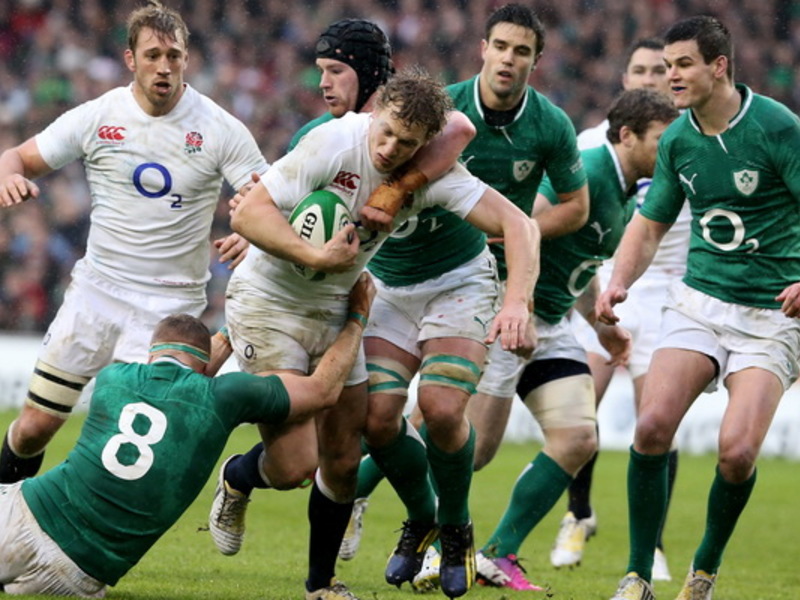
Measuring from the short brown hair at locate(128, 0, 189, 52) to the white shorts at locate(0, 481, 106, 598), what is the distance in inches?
107

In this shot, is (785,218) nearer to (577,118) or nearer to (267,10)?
(577,118)

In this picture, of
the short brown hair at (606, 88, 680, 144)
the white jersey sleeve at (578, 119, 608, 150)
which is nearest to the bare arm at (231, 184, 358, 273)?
the short brown hair at (606, 88, 680, 144)

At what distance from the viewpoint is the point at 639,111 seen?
812 centimetres

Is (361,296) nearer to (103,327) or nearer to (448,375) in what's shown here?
(448,375)

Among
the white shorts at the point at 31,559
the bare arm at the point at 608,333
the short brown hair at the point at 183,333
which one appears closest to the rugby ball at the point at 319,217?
the short brown hair at the point at 183,333

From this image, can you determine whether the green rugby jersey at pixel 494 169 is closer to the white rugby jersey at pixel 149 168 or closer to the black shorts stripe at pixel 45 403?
the white rugby jersey at pixel 149 168

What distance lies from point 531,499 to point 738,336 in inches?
69.0

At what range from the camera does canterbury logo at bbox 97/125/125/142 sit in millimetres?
7410

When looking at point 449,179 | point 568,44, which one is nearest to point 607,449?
point 568,44

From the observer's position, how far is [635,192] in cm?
849

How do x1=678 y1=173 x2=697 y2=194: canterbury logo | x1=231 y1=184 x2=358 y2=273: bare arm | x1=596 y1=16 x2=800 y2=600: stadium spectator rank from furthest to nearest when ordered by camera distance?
x1=678 y1=173 x2=697 y2=194: canterbury logo
x1=596 y1=16 x2=800 y2=600: stadium spectator
x1=231 y1=184 x2=358 y2=273: bare arm

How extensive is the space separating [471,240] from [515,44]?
1.08 m

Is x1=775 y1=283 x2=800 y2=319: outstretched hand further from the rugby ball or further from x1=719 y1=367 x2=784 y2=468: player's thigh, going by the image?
the rugby ball

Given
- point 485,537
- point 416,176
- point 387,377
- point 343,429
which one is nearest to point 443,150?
point 416,176
